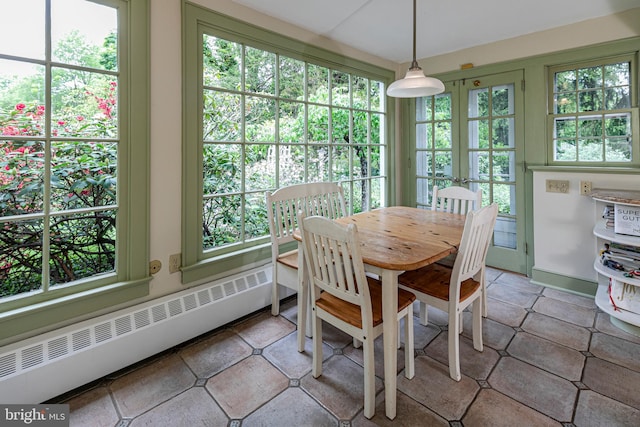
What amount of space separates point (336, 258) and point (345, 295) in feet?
0.65

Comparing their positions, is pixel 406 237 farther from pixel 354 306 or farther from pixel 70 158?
pixel 70 158

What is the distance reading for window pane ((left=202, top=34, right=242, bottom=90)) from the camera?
2.21 m

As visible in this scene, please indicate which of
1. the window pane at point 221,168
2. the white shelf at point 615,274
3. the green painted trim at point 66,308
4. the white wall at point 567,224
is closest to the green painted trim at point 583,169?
the white wall at point 567,224

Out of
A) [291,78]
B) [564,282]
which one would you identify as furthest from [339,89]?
[564,282]

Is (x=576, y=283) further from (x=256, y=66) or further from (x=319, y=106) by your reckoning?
(x=256, y=66)

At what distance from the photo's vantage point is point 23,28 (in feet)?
5.11

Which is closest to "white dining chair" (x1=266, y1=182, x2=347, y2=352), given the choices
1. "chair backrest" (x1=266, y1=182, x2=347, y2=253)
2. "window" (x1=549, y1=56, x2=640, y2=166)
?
"chair backrest" (x1=266, y1=182, x2=347, y2=253)

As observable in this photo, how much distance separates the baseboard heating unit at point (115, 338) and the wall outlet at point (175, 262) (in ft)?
0.53

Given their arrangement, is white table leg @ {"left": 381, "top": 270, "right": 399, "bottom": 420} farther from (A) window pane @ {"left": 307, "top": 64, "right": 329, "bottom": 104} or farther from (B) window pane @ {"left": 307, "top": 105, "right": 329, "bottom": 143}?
(A) window pane @ {"left": 307, "top": 64, "right": 329, "bottom": 104}

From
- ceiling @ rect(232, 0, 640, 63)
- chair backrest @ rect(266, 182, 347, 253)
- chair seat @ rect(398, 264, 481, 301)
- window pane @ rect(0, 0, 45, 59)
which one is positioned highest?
ceiling @ rect(232, 0, 640, 63)

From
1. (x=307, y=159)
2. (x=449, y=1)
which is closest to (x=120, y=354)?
(x=307, y=159)

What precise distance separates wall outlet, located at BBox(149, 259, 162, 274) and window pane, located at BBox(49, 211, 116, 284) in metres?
0.20

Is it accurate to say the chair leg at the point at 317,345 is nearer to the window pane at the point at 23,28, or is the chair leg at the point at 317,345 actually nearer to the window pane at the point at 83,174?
the window pane at the point at 83,174

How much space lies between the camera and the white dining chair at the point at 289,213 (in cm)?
231
